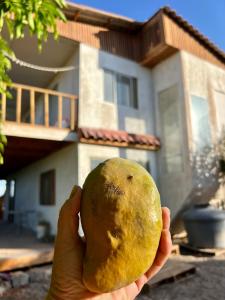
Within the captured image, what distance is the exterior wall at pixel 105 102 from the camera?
30.1ft

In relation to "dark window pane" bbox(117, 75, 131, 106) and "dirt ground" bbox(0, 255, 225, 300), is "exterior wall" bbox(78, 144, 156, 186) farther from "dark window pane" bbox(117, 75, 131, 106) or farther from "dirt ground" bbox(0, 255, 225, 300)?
"dirt ground" bbox(0, 255, 225, 300)

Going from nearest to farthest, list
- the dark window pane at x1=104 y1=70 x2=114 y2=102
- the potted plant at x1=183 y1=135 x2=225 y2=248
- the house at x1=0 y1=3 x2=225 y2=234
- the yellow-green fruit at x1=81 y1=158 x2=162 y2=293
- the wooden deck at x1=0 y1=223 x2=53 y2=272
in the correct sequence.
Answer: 1. the yellow-green fruit at x1=81 y1=158 x2=162 y2=293
2. the wooden deck at x1=0 y1=223 x2=53 y2=272
3. the potted plant at x1=183 y1=135 x2=225 y2=248
4. the house at x1=0 y1=3 x2=225 y2=234
5. the dark window pane at x1=104 y1=70 x2=114 y2=102

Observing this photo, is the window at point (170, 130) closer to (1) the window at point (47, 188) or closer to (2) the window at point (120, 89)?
(2) the window at point (120, 89)

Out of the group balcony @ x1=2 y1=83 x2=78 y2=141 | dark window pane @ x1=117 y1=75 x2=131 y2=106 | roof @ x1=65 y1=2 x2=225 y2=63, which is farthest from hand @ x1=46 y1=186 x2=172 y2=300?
roof @ x1=65 y1=2 x2=225 y2=63

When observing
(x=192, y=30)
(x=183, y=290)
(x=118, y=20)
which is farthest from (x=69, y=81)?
(x=183, y=290)

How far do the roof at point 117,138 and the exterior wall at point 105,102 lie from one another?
14.2 inches

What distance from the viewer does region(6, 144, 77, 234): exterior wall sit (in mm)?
9062

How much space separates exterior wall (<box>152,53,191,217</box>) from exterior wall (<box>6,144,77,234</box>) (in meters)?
3.39

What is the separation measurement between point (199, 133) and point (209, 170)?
1.41 metres

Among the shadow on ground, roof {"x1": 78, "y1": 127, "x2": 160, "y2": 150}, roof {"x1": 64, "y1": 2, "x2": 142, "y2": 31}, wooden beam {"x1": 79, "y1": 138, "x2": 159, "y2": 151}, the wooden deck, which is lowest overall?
the shadow on ground

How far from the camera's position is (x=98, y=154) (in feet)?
29.0

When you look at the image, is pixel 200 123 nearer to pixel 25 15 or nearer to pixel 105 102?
pixel 105 102

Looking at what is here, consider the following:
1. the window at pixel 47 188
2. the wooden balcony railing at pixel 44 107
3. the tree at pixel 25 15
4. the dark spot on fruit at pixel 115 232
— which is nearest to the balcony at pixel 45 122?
the wooden balcony railing at pixel 44 107

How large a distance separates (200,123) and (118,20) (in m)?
5.06
